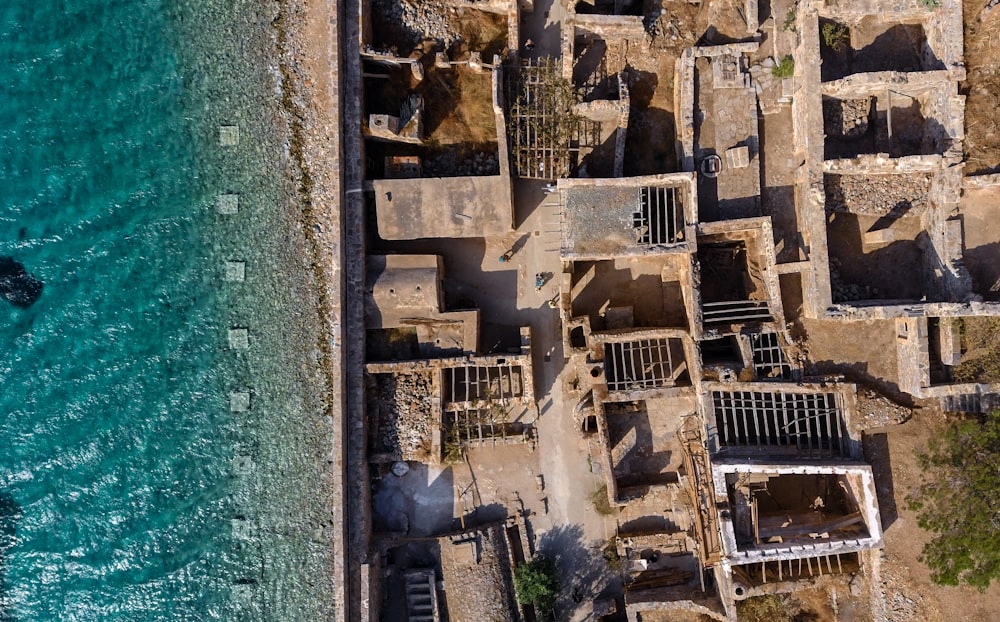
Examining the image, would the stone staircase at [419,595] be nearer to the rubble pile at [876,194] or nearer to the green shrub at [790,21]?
the rubble pile at [876,194]

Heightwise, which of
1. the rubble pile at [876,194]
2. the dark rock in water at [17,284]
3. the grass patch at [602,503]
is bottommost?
the grass patch at [602,503]

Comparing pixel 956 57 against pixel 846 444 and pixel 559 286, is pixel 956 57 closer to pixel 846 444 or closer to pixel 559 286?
pixel 846 444

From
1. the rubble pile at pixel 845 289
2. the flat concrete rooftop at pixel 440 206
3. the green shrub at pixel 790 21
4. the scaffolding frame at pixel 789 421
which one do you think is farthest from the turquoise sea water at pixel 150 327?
the rubble pile at pixel 845 289

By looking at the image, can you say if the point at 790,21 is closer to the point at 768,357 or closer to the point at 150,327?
the point at 768,357

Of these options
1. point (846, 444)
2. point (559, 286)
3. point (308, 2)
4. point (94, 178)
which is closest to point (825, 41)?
point (559, 286)

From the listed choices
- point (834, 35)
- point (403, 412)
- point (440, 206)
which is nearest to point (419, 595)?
point (403, 412)
